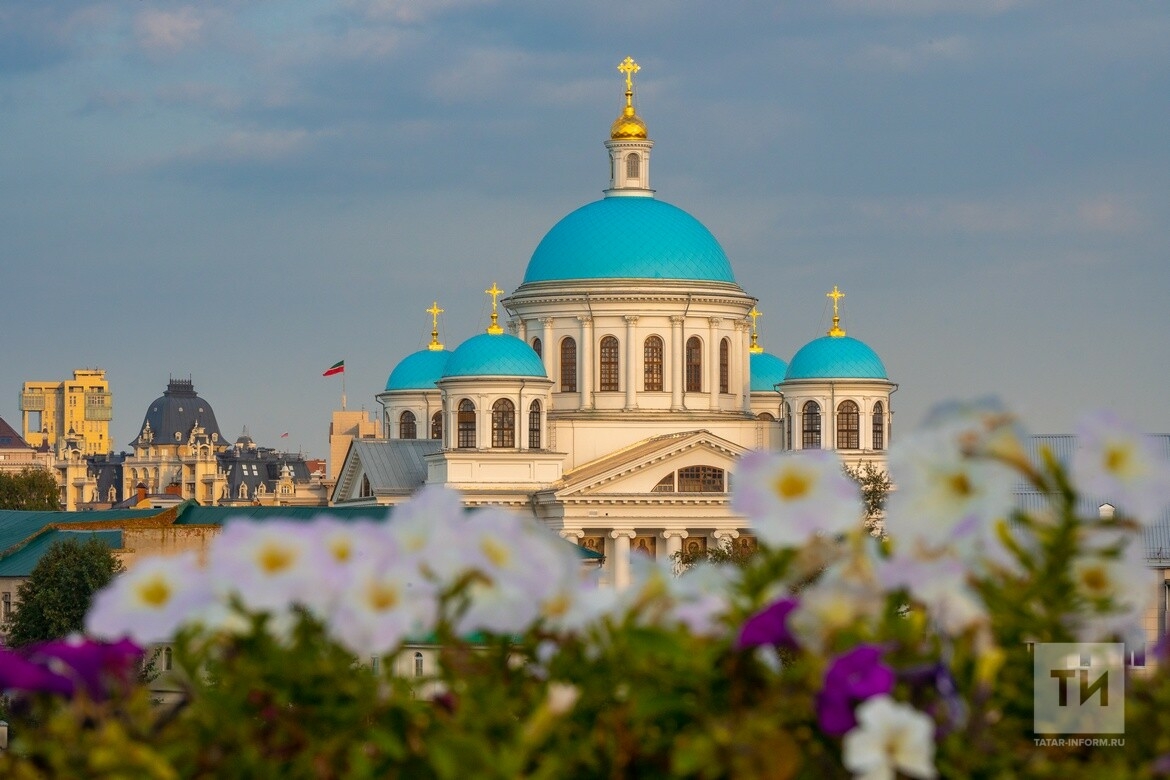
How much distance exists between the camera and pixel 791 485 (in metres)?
4.52

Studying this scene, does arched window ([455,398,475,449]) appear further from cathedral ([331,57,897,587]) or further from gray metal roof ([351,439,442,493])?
gray metal roof ([351,439,442,493])

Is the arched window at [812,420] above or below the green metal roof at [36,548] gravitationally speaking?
above

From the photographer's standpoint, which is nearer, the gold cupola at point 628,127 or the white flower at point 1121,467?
the white flower at point 1121,467

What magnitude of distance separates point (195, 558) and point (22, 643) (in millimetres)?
43840

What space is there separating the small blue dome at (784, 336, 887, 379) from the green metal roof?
61.7 ft

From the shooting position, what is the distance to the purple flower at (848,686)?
4246 millimetres

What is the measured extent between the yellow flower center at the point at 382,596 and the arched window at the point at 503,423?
56.7 metres

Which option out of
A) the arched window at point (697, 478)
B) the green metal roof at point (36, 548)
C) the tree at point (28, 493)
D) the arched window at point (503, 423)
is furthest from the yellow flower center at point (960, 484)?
the tree at point (28, 493)

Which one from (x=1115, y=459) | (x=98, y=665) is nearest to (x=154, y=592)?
(x=98, y=665)

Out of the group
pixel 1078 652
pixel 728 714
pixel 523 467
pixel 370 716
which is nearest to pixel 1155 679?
pixel 1078 652

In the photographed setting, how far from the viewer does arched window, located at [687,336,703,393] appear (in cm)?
6475

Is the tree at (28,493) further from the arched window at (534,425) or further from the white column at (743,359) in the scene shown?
the arched window at (534,425)

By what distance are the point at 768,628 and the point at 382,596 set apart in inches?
27.4

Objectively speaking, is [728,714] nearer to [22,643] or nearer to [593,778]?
[593,778]
